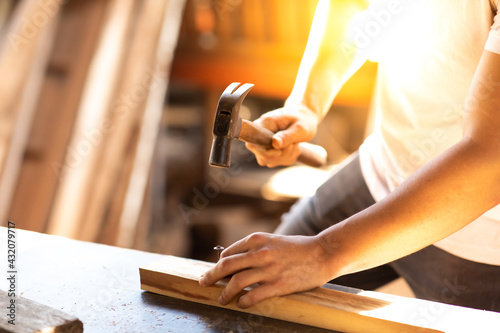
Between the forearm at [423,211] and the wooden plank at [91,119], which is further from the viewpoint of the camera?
the wooden plank at [91,119]

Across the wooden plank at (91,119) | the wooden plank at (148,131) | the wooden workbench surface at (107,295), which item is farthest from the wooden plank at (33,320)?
the wooden plank at (148,131)

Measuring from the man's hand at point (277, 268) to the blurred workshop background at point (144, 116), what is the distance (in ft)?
6.32

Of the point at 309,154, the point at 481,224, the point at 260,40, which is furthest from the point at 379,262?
the point at 260,40

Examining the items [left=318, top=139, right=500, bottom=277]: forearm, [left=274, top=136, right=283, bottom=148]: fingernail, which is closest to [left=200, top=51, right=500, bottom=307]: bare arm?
[left=318, top=139, right=500, bottom=277]: forearm

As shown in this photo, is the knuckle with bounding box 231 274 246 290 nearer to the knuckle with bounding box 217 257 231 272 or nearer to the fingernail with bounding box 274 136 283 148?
the knuckle with bounding box 217 257 231 272

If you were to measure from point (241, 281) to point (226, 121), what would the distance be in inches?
13.5

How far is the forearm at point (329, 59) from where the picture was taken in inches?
57.7

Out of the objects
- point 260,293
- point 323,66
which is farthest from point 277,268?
point 323,66

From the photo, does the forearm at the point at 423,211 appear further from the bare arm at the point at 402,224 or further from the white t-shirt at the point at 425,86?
the white t-shirt at the point at 425,86

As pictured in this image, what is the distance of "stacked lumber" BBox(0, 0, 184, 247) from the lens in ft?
8.66

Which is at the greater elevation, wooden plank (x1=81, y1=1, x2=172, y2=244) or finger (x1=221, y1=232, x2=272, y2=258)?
wooden plank (x1=81, y1=1, x2=172, y2=244)

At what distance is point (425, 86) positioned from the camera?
3.82ft

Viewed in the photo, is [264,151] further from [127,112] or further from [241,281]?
[127,112]

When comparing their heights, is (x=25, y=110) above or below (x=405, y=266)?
above
